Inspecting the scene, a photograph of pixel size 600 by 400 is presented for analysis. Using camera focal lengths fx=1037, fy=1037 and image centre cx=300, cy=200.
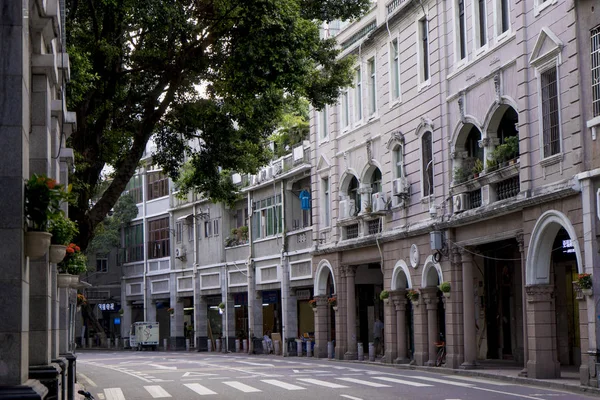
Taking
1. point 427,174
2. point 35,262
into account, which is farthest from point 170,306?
point 35,262

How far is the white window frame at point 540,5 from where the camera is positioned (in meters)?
26.1

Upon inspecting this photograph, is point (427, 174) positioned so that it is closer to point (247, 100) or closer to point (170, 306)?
point (247, 100)

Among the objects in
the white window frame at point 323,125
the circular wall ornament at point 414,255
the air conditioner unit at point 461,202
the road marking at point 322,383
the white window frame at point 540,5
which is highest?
the white window frame at point 323,125

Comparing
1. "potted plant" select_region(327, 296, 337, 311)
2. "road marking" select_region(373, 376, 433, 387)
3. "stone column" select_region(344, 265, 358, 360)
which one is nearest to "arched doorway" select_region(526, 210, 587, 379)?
"road marking" select_region(373, 376, 433, 387)

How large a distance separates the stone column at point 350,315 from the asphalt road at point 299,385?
483cm

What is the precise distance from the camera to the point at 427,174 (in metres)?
35.1

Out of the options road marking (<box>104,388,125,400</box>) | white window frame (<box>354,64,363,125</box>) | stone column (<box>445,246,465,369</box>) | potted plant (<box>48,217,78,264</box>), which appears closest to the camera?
potted plant (<box>48,217,78,264</box>)

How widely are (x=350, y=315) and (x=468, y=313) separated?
11167 mm

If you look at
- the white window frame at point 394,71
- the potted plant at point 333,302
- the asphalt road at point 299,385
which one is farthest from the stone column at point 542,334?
the potted plant at point 333,302

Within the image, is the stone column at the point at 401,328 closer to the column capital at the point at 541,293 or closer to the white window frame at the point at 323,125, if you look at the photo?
the white window frame at the point at 323,125

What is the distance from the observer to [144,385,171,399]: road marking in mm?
24688

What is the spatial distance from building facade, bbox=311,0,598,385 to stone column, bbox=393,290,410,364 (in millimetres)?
46

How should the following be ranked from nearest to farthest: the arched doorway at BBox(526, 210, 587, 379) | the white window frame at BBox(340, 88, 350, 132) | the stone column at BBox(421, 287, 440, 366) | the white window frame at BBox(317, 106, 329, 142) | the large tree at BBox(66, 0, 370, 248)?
the large tree at BBox(66, 0, 370, 248), the arched doorway at BBox(526, 210, 587, 379), the stone column at BBox(421, 287, 440, 366), the white window frame at BBox(340, 88, 350, 132), the white window frame at BBox(317, 106, 329, 142)

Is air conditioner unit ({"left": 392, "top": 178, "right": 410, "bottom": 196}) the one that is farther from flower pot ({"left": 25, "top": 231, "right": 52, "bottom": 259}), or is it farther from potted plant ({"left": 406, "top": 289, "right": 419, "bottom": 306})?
flower pot ({"left": 25, "top": 231, "right": 52, "bottom": 259})
